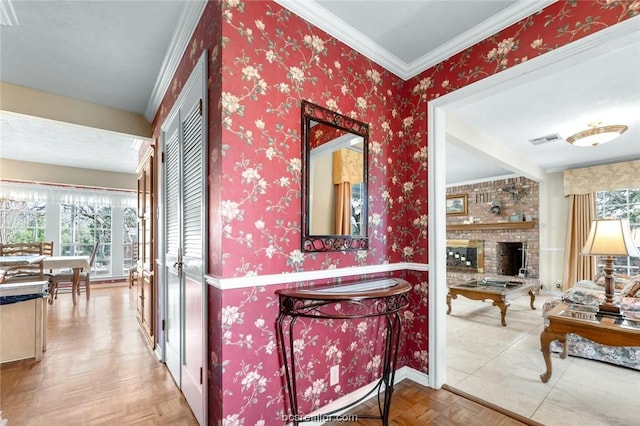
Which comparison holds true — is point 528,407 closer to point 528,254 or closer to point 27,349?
point 27,349

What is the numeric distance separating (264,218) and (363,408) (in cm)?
145

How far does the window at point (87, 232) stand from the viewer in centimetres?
634

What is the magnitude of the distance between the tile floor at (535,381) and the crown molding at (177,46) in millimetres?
3185

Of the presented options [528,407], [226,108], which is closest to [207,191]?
[226,108]

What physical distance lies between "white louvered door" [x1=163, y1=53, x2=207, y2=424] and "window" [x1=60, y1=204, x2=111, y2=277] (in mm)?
5591

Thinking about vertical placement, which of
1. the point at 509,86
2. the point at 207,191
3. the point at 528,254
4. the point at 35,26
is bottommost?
the point at 528,254

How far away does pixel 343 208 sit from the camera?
2.01 metres

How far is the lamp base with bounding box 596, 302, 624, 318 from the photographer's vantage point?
2208 millimetres

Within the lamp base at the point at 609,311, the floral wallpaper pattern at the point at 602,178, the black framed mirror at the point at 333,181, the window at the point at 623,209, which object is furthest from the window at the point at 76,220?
the window at the point at 623,209

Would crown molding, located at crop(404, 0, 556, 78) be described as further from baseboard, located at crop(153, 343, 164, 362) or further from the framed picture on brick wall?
the framed picture on brick wall

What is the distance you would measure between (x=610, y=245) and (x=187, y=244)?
3.18 metres

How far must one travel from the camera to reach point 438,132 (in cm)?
227

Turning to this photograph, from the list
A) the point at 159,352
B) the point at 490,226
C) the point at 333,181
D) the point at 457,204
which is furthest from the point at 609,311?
the point at 457,204

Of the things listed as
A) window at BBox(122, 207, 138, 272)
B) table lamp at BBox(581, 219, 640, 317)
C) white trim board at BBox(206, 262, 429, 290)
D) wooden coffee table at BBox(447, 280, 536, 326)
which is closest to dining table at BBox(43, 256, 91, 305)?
window at BBox(122, 207, 138, 272)
